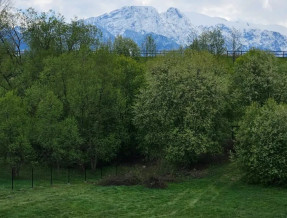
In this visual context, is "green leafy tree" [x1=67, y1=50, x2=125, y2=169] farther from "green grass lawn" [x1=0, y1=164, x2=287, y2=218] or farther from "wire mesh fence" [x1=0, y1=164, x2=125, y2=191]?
"green grass lawn" [x1=0, y1=164, x2=287, y2=218]

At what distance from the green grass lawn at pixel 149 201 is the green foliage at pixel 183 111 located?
16.9ft

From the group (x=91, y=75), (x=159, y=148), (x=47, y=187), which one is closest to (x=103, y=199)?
(x=47, y=187)

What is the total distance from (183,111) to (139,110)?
6009 millimetres

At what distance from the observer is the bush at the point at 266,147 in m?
30.7

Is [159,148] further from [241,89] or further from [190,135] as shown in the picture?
[241,89]

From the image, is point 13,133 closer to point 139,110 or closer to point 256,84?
point 139,110

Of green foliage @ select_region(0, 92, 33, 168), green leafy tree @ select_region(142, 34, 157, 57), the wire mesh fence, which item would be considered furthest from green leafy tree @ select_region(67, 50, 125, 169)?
green leafy tree @ select_region(142, 34, 157, 57)

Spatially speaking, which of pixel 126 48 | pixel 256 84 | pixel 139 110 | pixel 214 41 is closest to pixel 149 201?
pixel 139 110

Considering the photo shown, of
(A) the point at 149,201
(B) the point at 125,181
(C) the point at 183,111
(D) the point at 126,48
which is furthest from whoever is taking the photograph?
(D) the point at 126,48

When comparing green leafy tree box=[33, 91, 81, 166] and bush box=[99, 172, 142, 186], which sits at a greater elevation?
green leafy tree box=[33, 91, 81, 166]

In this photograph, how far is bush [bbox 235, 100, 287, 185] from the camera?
3070 cm

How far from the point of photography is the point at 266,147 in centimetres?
3095

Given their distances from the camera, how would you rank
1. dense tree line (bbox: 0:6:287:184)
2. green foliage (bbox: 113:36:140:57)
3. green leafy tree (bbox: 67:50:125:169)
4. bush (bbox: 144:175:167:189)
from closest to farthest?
bush (bbox: 144:175:167:189)
dense tree line (bbox: 0:6:287:184)
green leafy tree (bbox: 67:50:125:169)
green foliage (bbox: 113:36:140:57)

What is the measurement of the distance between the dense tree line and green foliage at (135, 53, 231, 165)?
4.3 inches
